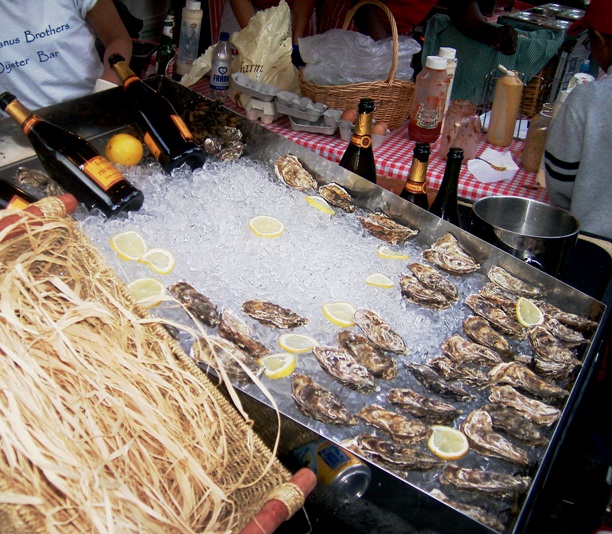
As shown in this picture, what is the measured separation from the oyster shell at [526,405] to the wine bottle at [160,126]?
1.09 metres

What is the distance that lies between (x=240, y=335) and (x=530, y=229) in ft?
3.43

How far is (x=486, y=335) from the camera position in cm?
121

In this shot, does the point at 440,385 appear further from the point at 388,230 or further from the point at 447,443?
the point at 388,230

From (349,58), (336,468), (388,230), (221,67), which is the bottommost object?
(336,468)

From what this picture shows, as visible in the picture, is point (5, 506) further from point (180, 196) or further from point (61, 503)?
point (180, 196)

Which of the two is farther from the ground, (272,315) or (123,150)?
(123,150)

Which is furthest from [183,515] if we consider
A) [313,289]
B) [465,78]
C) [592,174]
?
[465,78]

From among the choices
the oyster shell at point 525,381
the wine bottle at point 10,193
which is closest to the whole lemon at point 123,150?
the wine bottle at point 10,193

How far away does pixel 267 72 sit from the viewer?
2.66 meters

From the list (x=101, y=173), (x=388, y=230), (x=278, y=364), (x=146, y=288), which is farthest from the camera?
(x=388, y=230)

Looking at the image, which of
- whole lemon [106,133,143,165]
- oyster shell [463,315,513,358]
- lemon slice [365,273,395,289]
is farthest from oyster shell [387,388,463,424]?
whole lemon [106,133,143,165]

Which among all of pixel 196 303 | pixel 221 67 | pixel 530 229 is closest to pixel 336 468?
pixel 196 303

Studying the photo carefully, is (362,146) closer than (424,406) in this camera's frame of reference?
No

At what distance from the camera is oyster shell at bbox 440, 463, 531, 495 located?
88cm
